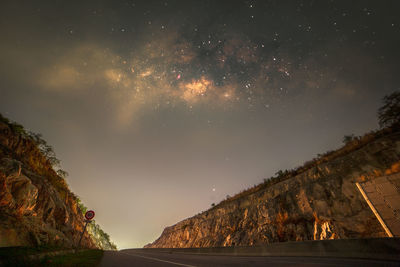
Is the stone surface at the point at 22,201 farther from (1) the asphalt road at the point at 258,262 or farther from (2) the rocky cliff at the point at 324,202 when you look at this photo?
(2) the rocky cliff at the point at 324,202

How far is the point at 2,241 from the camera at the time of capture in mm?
7664

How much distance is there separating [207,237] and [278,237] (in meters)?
15.6

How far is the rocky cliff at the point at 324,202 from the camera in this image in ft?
43.6

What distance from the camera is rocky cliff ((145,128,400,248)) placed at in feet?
43.6

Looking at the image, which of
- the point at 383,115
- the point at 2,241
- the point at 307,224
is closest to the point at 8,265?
the point at 2,241

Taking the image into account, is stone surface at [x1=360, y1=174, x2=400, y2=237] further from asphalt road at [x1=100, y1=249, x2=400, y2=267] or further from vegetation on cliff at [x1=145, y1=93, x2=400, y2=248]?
asphalt road at [x1=100, y1=249, x2=400, y2=267]

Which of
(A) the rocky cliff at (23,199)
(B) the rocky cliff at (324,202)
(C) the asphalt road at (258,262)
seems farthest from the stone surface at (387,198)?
(A) the rocky cliff at (23,199)

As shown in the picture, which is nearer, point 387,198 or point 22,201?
point 387,198

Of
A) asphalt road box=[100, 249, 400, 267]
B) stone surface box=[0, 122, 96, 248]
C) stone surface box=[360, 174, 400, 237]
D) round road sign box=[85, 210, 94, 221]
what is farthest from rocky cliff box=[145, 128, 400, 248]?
stone surface box=[0, 122, 96, 248]

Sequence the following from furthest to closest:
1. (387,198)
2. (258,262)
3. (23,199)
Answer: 1. (23,199)
2. (387,198)
3. (258,262)

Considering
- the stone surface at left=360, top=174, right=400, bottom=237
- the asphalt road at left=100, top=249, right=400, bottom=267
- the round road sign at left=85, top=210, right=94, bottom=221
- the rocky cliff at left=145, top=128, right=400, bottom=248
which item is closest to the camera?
the asphalt road at left=100, top=249, right=400, bottom=267

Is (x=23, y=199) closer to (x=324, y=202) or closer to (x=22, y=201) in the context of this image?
(x=22, y=201)

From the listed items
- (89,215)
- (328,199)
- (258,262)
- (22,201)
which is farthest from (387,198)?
(89,215)

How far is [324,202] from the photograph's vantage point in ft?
50.8
